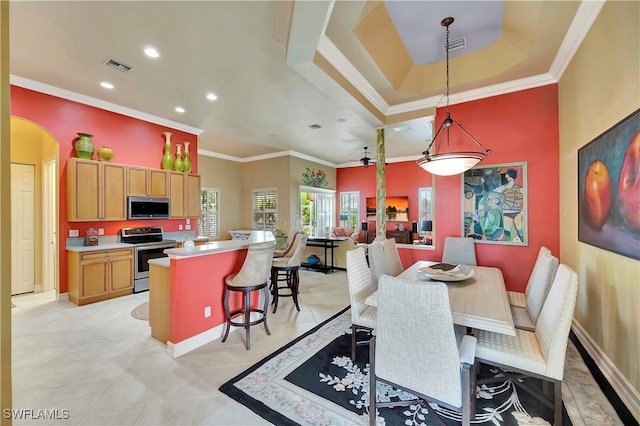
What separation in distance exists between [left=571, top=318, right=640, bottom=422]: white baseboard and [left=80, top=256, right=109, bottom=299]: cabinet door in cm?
605

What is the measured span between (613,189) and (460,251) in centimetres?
179

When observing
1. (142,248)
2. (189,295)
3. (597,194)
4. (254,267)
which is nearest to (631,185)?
(597,194)

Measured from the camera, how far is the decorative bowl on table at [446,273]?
250cm

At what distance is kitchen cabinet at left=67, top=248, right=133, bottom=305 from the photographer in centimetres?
396

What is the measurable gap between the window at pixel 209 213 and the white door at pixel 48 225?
3.26 m

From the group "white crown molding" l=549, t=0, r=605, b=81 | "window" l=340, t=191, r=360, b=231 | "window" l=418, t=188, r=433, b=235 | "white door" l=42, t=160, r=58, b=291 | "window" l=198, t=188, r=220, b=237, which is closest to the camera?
"white crown molding" l=549, t=0, r=605, b=81

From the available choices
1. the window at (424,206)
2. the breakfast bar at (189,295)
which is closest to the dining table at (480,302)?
the breakfast bar at (189,295)

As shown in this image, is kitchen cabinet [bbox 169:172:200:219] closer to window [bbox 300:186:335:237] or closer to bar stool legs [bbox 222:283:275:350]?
bar stool legs [bbox 222:283:275:350]

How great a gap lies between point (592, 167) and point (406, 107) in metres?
2.53

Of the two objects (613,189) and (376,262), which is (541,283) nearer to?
(613,189)

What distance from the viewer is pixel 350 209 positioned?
9.93 m

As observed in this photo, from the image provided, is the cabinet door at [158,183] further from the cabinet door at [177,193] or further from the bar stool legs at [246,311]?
the bar stool legs at [246,311]

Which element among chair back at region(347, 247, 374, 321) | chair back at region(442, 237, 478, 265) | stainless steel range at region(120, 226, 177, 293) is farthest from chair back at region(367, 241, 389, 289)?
stainless steel range at region(120, 226, 177, 293)

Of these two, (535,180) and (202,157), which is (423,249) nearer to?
(535,180)
